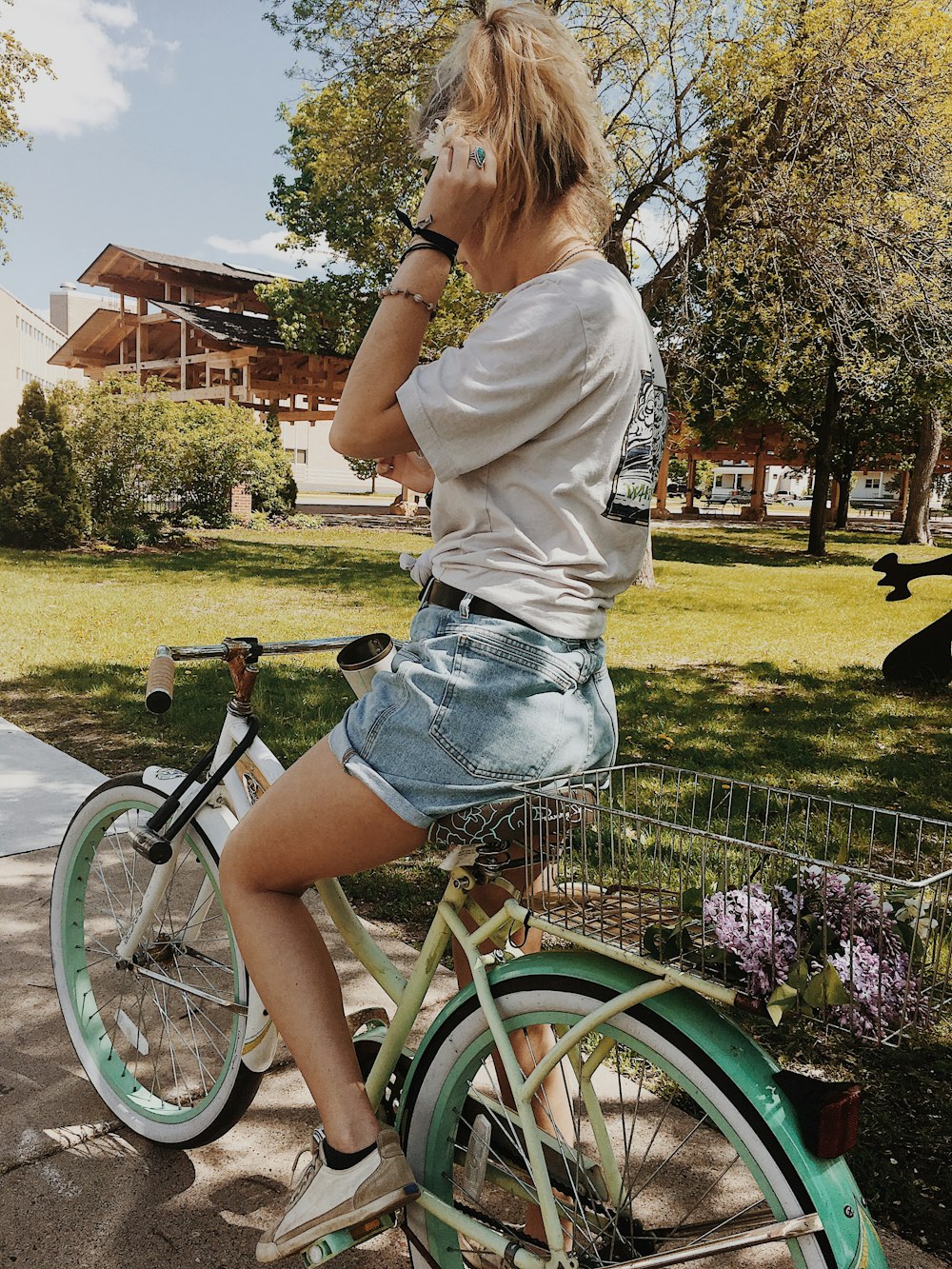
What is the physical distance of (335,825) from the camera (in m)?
1.71

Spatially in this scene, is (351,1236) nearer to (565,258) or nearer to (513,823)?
(513,823)

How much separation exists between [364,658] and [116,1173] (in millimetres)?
1390

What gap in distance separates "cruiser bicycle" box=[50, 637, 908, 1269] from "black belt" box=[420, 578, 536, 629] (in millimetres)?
267

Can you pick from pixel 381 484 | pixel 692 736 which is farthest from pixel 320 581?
pixel 381 484

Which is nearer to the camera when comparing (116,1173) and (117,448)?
(116,1173)

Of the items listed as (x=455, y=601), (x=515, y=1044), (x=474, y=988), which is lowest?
(x=515, y=1044)

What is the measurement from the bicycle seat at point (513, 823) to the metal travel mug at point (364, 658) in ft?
1.60

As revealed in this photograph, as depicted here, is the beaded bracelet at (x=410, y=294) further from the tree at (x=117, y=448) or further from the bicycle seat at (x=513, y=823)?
the tree at (x=117, y=448)

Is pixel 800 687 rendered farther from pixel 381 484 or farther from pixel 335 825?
pixel 381 484

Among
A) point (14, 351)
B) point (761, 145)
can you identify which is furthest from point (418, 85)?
point (14, 351)

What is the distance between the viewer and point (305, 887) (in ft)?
6.18

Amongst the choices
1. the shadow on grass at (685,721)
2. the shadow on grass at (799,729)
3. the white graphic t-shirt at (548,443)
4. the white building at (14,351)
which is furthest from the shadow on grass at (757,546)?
the white building at (14,351)

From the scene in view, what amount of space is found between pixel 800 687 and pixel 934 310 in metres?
6.35

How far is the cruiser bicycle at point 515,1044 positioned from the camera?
1458mm
